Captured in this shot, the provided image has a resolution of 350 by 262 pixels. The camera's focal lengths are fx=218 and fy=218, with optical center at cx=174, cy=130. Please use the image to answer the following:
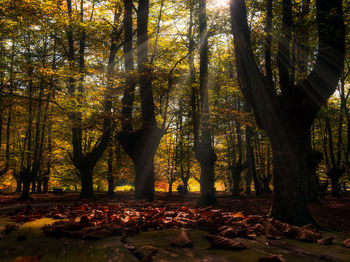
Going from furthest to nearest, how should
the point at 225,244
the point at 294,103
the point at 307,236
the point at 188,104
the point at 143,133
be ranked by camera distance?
the point at 188,104 → the point at 143,133 → the point at 294,103 → the point at 307,236 → the point at 225,244

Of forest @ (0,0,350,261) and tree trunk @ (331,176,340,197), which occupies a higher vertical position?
forest @ (0,0,350,261)

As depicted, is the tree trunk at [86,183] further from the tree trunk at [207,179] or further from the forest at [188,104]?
the tree trunk at [207,179]

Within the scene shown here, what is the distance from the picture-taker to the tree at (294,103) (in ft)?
13.3

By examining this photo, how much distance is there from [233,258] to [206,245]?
0.39 metres

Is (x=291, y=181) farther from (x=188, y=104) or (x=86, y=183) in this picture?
(x=86, y=183)

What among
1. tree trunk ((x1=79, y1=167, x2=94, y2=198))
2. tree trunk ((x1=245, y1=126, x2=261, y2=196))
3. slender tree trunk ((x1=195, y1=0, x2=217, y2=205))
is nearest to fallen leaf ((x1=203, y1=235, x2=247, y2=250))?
slender tree trunk ((x1=195, y1=0, x2=217, y2=205))

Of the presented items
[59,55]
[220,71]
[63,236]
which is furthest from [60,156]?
[63,236]

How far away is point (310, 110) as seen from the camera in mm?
4277

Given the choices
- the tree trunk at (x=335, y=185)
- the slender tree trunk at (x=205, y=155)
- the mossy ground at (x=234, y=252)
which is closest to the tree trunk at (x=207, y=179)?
the slender tree trunk at (x=205, y=155)

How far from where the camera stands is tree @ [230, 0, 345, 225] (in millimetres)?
4059

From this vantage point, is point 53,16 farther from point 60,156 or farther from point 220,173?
point 220,173

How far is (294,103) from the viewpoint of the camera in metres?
4.41

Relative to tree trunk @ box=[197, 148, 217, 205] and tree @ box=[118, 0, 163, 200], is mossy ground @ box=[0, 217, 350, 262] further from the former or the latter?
tree trunk @ box=[197, 148, 217, 205]

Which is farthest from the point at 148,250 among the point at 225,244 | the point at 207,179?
the point at 207,179
